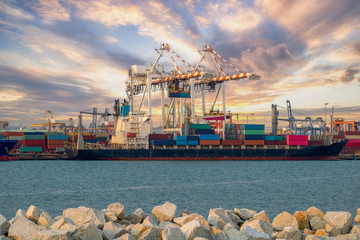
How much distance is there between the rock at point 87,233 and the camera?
9539mm

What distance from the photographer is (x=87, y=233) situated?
31.6 ft

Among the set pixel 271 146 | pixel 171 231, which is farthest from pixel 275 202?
pixel 271 146

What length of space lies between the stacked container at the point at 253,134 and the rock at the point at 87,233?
6233cm

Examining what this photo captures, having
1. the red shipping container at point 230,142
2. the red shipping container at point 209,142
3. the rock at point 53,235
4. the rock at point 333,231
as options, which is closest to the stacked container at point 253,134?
the red shipping container at point 230,142

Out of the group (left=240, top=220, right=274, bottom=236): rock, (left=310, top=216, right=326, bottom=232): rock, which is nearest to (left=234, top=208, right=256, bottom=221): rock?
(left=240, top=220, right=274, bottom=236): rock

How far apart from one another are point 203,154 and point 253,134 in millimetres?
11407

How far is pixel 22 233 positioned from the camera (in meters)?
10.0

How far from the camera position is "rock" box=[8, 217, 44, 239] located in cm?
998

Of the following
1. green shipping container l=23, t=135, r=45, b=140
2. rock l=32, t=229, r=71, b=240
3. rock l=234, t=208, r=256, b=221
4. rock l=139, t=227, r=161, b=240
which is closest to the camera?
rock l=32, t=229, r=71, b=240

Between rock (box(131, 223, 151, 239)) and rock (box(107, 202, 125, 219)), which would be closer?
rock (box(131, 223, 151, 239))

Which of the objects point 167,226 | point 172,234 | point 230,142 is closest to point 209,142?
point 230,142

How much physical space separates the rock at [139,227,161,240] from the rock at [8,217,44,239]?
3167 millimetres

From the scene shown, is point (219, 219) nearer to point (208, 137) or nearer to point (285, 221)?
point (285, 221)

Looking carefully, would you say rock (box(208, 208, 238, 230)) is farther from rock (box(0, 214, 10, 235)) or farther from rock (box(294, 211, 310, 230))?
rock (box(0, 214, 10, 235))
